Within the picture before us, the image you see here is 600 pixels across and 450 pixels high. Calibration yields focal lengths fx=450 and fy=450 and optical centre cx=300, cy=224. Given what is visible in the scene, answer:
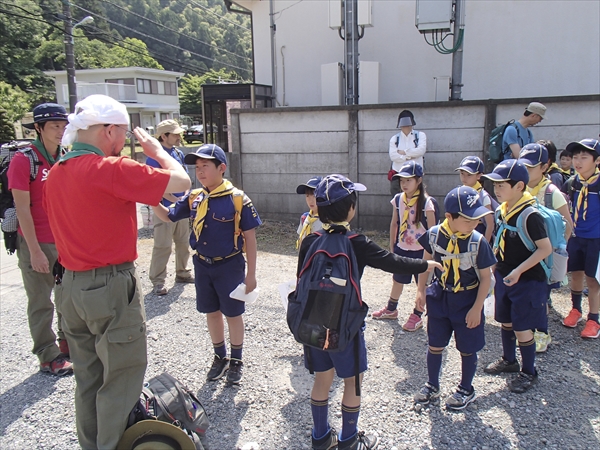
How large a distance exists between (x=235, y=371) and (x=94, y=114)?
83.5 inches

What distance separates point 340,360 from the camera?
8.04ft

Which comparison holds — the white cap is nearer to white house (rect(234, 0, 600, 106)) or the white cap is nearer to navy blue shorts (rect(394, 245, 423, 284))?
navy blue shorts (rect(394, 245, 423, 284))

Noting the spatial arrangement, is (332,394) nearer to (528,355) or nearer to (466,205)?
(528,355)

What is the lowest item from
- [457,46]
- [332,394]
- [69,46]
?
[332,394]

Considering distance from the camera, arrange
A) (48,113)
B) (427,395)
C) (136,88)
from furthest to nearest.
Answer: (136,88) → (48,113) → (427,395)

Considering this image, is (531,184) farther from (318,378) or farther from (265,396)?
(265,396)

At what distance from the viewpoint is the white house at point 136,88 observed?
39.4 meters

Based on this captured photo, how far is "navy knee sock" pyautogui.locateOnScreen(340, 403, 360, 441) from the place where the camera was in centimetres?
257

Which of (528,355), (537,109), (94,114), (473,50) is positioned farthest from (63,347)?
(473,50)

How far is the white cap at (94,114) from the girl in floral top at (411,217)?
2476 millimetres

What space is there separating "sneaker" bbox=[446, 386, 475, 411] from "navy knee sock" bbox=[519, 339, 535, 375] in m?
0.52

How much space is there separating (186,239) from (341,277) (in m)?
3.71

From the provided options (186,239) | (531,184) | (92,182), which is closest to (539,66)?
(531,184)


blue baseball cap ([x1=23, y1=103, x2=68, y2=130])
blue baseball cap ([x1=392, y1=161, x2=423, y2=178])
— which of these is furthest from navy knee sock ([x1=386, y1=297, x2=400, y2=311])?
blue baseball cap ([x1=23, y1=103, x2=68, y2=130])
